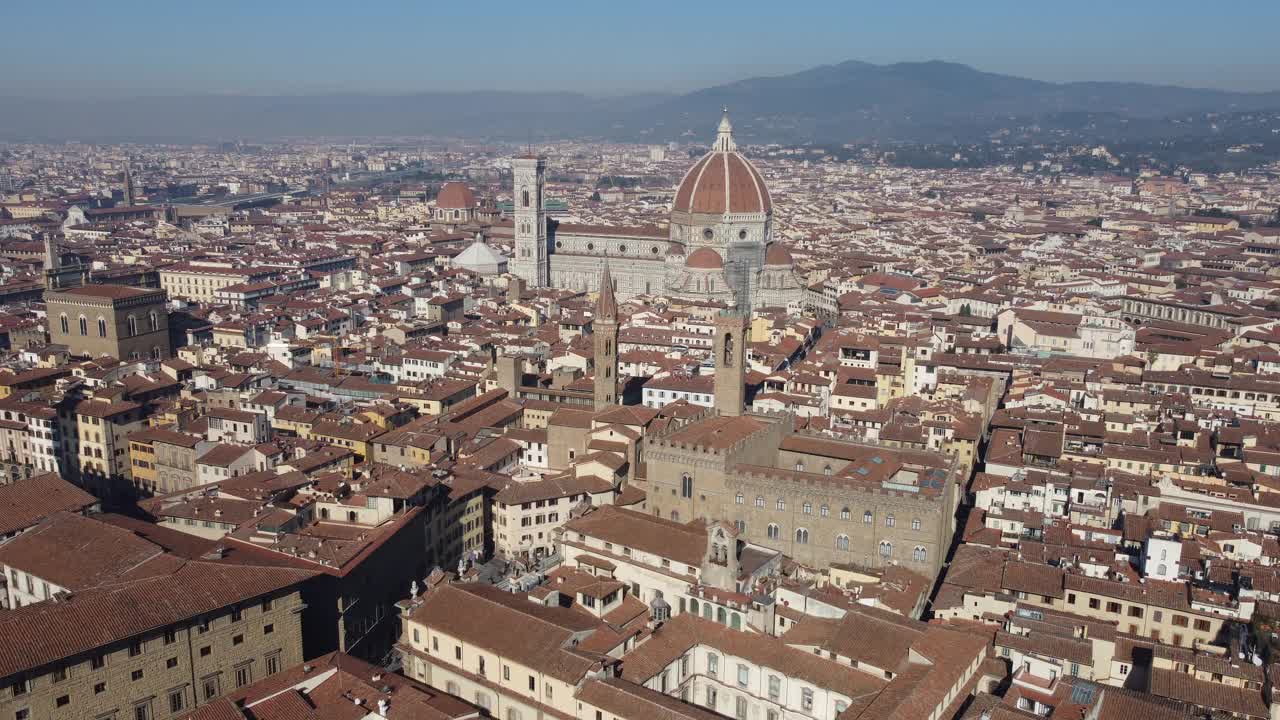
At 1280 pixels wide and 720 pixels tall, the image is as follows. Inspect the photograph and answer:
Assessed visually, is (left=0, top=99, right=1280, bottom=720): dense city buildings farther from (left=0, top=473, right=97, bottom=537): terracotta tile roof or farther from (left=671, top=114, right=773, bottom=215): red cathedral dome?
(left=671, top=114, right=773, bottom=215): red cathedral dome

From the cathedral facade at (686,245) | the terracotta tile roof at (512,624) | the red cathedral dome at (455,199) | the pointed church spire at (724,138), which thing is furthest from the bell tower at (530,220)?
the terracotta tile roof at (512,624)

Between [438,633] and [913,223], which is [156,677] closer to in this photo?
[438,633]

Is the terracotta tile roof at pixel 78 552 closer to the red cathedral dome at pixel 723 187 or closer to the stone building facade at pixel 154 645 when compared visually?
the stone building facade at pixel 154 645

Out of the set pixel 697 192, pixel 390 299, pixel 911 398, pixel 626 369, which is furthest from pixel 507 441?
pixel 697 192

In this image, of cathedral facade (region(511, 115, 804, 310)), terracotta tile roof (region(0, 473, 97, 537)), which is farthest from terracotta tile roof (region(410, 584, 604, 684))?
cathedral facade (region(511, 115, 804, 310))

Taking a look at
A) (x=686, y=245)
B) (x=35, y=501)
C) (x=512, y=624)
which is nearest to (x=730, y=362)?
(x=512, y=624)
